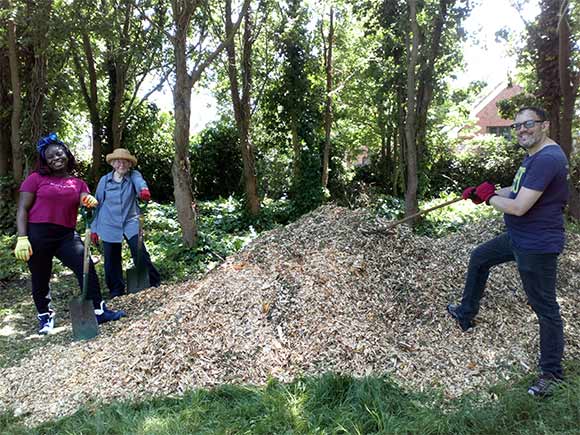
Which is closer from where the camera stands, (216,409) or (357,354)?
(216,409)

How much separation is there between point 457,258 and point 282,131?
7.63 m

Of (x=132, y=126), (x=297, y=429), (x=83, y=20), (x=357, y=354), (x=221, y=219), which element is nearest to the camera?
(x=297, y=429)

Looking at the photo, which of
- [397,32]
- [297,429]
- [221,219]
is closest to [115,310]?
[297,429]

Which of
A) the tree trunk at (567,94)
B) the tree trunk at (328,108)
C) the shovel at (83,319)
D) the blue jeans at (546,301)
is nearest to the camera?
the blue jeans at (546,301)

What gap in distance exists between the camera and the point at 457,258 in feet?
15.5

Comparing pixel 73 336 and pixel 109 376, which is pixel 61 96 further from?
pixel 109 376

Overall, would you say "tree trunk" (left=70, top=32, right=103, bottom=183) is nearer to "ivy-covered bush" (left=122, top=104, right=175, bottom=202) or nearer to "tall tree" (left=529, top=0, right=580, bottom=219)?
"ivy-covered bush" (left=122, top=104, right=175, bottom=202)

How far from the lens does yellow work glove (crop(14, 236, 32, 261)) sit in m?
4.18

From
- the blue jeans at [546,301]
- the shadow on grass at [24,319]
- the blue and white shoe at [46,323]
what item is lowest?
the shadow on grass at [24,319]

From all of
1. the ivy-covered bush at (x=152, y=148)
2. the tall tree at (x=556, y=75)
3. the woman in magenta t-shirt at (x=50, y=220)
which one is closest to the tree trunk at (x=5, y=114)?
the ivy-covered bush at (x=152, y=148)

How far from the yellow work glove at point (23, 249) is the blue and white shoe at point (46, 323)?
2.01 feet

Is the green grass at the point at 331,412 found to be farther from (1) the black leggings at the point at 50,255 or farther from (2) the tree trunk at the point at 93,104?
(2) the tree trunk at the point at 93,104

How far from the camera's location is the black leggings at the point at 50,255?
4.36 meters

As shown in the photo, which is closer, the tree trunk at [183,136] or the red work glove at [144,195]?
the red work glove at [144,195]
